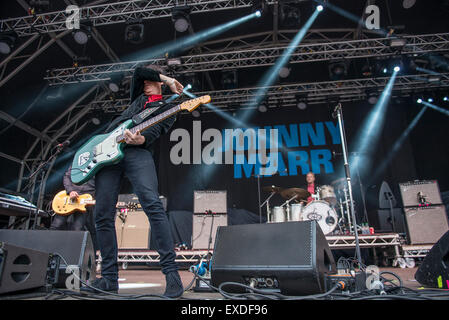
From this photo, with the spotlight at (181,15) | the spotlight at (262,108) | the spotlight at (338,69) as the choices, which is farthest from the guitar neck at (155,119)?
the spotlight at (262,108)

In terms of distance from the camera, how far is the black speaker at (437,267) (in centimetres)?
188

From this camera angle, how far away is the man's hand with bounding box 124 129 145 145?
6.25ft

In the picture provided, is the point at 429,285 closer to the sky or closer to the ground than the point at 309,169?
closer to the ground

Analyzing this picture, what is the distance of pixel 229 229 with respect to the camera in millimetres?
1993

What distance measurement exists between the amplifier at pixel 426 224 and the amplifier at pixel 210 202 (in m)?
3.67

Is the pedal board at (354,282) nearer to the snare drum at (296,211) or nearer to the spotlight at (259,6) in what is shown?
the snare drum at (296,211)

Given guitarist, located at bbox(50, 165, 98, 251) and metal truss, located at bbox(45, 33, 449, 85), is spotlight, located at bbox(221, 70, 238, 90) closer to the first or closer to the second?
metal truss, located at bbox(45, 33, 449, 85)

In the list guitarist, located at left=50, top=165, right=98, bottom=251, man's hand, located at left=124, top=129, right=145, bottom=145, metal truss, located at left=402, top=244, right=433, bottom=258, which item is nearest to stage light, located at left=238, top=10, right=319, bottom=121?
metal truss, located at left=402, top=244, right=433, bottom=258

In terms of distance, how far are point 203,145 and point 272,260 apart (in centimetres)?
685

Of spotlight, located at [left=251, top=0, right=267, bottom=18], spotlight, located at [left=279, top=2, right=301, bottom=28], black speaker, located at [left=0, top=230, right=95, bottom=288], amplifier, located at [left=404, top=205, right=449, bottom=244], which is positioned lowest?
black speaker, located at [left=0, top=230, right=95, bottom=288]

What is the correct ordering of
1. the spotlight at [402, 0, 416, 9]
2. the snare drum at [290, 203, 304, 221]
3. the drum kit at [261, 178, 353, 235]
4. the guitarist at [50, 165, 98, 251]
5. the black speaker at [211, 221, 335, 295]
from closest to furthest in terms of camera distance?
the black speaker at [211, 221, 335, 295] → the guitarist at [50, 165, 98, 251] → the drum kit at [261, 178, 353, 235] → the snare drum at [290, 203, 304, 221] → the spotlight at [402, 0, 416, 9]

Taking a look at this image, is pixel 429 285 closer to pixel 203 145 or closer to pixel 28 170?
pixel 203 145

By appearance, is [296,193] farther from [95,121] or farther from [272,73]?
[95,121]

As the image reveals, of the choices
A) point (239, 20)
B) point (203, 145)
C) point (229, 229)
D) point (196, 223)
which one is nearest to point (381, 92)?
point (239, 20)
